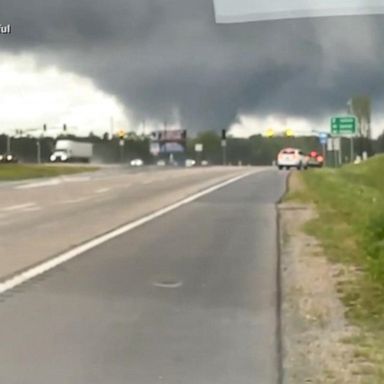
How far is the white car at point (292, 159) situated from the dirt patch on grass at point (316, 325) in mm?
57684

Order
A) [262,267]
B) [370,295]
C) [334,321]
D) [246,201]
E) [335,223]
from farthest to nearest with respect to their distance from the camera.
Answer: [246,201]
[335,223]
[262,267]
[370,295]
[334,321]

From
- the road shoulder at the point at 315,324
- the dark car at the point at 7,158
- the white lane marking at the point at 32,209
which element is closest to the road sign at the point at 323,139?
the white lane marking at the point at 32,209

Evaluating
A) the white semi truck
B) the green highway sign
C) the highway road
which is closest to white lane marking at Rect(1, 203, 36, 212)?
the highway road

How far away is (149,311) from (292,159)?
65.2 meters

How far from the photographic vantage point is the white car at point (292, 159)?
74.5 meters

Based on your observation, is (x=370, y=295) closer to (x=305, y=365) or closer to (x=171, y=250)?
(x=305, y=365)

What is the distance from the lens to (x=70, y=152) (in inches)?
4168

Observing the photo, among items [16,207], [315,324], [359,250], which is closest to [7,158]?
[16,207]

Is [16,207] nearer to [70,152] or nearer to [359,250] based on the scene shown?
[359,250]

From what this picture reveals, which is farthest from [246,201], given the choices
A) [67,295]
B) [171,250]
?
[67,295]

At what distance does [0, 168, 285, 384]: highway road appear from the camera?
25.5 feet

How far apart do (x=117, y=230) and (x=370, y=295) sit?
10.5 meters

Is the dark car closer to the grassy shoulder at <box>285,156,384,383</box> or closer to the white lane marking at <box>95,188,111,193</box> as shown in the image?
the white lane marking at <box>95,188,111,193</box>

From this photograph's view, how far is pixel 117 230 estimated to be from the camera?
21.1 meters
